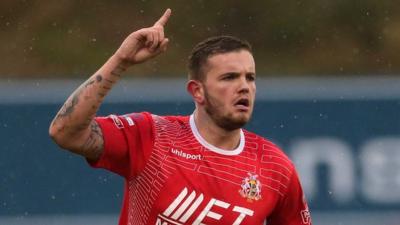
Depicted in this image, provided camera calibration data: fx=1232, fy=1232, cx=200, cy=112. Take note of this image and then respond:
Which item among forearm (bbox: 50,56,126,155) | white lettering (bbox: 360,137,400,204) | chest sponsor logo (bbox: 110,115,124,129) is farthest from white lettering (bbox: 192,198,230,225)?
white lettering (bbox: 360,137,400,204)

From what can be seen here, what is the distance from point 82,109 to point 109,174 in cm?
415

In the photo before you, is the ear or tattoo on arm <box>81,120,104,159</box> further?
the ear

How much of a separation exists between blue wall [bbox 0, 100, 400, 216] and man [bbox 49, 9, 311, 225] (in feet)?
11.2

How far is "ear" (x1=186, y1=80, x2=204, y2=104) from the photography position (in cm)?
632

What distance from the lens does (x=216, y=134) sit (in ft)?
20.7

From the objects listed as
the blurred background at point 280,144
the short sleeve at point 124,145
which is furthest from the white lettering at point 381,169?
the short sleeve at point 124,145

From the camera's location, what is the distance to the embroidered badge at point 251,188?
20.3 ft

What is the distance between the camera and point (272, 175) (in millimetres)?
6309

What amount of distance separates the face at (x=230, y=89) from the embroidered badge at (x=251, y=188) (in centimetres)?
27

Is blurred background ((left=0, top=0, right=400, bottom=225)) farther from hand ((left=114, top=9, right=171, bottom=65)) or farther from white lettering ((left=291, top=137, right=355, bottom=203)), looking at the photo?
hand ((left=114, top=9, right=171, bottom=65))

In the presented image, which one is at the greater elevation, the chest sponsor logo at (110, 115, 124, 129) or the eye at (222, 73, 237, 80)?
the eye at (222, 73, 237, 80)

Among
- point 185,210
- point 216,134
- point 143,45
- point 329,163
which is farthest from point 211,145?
point 329,163

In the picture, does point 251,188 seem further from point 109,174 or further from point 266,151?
point 109,174

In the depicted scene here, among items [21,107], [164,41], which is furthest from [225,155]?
[21,107]
